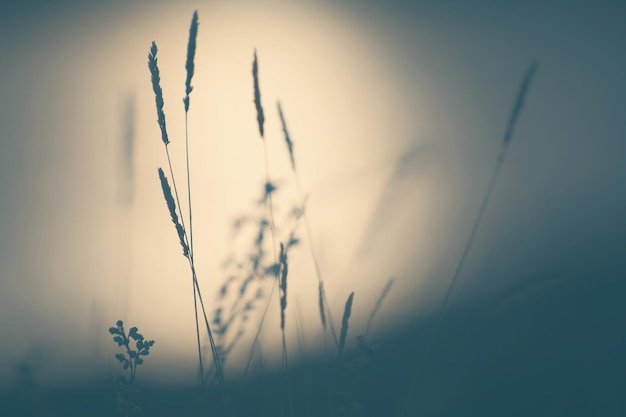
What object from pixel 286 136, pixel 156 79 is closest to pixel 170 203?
pixel 156 79

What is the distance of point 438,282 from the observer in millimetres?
1572

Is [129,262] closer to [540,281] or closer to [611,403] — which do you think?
[540,281]

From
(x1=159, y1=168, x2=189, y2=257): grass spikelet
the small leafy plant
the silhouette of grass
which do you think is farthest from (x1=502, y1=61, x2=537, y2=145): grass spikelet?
the small leafy plant

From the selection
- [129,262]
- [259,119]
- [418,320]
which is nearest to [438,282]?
[418,320]

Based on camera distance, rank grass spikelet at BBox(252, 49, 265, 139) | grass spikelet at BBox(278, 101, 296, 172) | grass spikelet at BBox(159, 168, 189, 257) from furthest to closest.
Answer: grass spikelet at BBox(278, 101, 296, 172), grass spikelet at BBox(252, 49, 265, 139), grass spikelet at BBox(159, 168, 189, 257)

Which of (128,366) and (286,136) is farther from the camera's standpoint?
(286,136)

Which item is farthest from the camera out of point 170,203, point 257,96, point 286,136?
point 286,136

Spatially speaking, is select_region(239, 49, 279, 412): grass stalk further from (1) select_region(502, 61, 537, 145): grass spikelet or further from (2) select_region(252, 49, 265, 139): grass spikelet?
(1) select_region(502, 61, 537, 145): grass spikelet

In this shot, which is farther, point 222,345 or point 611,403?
point 222,345

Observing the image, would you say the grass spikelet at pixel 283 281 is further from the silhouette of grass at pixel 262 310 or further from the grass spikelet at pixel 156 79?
the grass spikelet at pixel 156 79

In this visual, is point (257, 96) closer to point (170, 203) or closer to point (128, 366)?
point (170, 203)

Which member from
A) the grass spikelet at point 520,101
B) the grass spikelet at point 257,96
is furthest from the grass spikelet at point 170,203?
the grass spikelet at point 520,101

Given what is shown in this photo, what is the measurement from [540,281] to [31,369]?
1.27 meters

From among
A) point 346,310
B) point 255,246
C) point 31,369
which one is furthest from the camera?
point 255,246
